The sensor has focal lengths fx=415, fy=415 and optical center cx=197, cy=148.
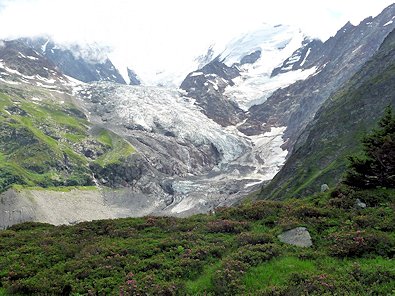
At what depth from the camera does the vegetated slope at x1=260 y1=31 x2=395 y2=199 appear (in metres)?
92.6

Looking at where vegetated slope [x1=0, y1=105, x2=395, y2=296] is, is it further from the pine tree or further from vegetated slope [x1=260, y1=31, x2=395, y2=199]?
vegetated slope [x1=260, y1=31, x2=395, y2=199]

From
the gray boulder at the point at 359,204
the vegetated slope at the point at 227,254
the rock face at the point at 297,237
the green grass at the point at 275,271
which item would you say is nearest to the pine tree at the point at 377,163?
the vegetated slope at the point at 227,254

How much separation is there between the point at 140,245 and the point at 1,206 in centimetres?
16809

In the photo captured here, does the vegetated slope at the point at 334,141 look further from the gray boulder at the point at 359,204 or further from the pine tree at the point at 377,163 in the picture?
the gray boulder at the point at 359,204

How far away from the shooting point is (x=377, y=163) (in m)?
26.1

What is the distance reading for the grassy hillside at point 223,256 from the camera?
51.4 feet

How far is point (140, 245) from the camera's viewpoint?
2088 centimetres

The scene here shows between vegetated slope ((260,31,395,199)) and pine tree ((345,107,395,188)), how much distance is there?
5954cm

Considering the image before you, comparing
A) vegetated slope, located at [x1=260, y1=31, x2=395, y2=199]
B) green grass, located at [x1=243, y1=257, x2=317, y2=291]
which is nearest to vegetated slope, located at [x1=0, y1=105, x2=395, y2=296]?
green grass, located at [x1=243, y1=257, x2=317, y2=291]

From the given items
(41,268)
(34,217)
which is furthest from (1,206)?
(41,268)

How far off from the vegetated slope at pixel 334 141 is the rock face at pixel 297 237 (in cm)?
6674

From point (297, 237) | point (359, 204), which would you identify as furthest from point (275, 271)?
point (359, 204)

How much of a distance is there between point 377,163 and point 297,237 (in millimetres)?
9370

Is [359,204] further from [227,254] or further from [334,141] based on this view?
[334,141]
